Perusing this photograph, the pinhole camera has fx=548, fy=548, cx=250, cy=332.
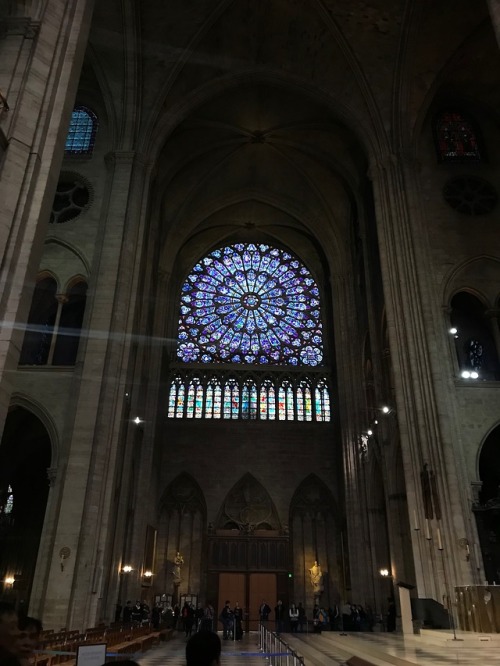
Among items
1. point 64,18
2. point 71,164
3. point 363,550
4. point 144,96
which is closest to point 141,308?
point 71,164

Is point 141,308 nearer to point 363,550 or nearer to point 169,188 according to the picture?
point 169,188

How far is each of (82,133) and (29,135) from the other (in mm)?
12302

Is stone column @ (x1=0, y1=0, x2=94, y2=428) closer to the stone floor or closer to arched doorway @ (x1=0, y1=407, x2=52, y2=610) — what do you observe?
the stone floor

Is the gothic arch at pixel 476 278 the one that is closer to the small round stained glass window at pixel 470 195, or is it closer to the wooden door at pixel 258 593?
the small round stained glass window at pixel 470 195

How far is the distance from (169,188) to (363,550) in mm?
16445

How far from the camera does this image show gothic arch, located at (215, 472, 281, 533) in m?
22.8

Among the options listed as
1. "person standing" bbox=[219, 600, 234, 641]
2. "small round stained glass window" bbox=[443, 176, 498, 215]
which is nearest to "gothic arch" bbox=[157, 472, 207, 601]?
"person standing" bbox=[219, 600, 234, 641]

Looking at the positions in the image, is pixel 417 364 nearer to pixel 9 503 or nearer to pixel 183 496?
pixel 183 496

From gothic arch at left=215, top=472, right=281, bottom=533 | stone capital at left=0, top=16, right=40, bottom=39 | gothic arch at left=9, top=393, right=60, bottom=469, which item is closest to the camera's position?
stone capital at left=0, top=16, right=40, bottom=39

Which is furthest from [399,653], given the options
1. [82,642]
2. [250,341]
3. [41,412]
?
[250,341]

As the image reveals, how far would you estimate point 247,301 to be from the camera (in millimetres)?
26984

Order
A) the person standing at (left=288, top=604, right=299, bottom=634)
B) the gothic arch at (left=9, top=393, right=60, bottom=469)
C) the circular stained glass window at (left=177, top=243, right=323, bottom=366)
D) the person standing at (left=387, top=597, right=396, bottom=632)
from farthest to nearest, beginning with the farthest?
the circular stained glass window at (left=177, top=243, right=323, bottom=366)
the person standing at (left=288, top=604, right=299, bottom=634)
the person standing at (left=387, top=597, right=396, bottom=632)
the gothic arch at (left=9, top=393, right=60, bottom=469)

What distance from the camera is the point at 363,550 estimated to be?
19828 millimetres

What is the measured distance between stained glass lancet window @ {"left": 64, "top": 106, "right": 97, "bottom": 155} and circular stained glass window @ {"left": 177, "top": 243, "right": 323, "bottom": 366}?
967cm
